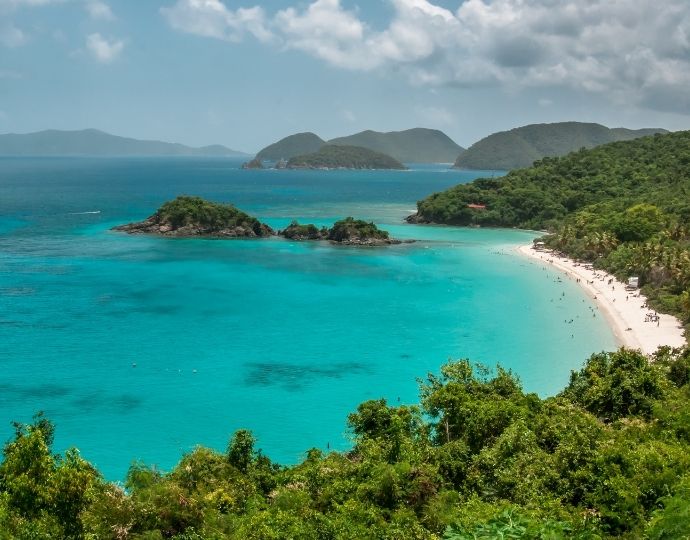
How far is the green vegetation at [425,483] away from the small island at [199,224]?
73451mm

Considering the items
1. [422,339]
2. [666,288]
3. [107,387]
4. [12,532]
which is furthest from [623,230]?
[12,532]

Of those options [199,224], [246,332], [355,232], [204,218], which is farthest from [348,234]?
[246,332]

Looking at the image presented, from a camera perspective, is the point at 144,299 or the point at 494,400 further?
the point at 144,299

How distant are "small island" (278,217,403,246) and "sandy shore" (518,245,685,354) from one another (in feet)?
84.4

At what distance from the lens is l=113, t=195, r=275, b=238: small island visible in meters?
94.9

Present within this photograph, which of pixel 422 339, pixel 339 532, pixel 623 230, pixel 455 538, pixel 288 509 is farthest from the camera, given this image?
pixel 623 230

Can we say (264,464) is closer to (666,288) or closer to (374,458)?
(374,458)

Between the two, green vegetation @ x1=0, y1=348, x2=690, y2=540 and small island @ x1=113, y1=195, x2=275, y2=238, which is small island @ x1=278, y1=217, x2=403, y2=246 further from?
green vegetation @ x1=0, y1=348, x2=690, y2=540

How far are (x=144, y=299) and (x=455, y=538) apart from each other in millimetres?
49568

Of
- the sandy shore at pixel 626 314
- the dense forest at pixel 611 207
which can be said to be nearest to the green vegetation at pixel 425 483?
the sandy shore at pixel 626 314

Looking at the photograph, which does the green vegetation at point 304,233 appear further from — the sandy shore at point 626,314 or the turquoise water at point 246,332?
the sandy shore at point 626,314

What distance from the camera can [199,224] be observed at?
95938 millimetres

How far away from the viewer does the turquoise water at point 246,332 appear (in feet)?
108

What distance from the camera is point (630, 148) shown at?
428ft
